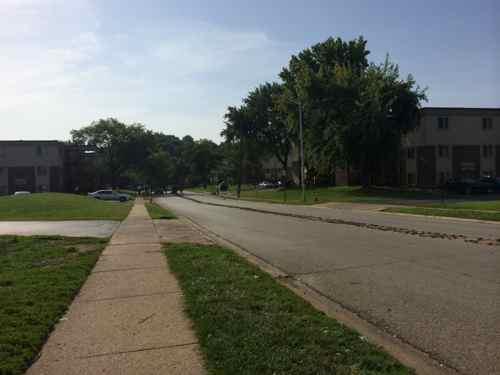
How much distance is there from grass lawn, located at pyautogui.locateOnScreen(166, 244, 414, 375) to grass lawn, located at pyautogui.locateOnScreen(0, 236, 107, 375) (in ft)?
5.76

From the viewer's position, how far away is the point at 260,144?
2753 inches

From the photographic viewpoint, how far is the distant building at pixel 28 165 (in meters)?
75.7

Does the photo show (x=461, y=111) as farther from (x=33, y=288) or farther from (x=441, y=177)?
(x=33, y=288)

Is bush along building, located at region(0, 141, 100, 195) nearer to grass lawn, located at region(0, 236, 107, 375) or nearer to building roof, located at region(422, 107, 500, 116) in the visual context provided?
building roof, located at region(422, 107, 500, 116)

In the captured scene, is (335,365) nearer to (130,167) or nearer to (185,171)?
(130,167)

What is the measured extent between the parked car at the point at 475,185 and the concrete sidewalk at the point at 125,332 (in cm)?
3724

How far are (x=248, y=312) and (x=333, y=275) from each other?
3.29 m

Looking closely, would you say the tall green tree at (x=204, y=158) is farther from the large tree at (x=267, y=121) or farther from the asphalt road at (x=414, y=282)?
the asphalt road at (x=414, y=282)

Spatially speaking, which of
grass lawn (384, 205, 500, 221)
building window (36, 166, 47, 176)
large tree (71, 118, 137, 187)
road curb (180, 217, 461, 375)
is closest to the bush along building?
building window (36, 166, 47, 176)

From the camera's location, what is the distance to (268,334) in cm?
507

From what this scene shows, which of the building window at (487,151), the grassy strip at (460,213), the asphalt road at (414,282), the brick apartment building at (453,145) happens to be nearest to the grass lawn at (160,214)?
the asphalt road at (414,282)

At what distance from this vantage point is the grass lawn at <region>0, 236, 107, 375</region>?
4852 millimetres

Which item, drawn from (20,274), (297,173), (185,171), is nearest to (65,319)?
(20,274)

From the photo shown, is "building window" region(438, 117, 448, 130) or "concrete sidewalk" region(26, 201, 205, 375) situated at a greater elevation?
"building window" region(438, 117, 448, 130)
